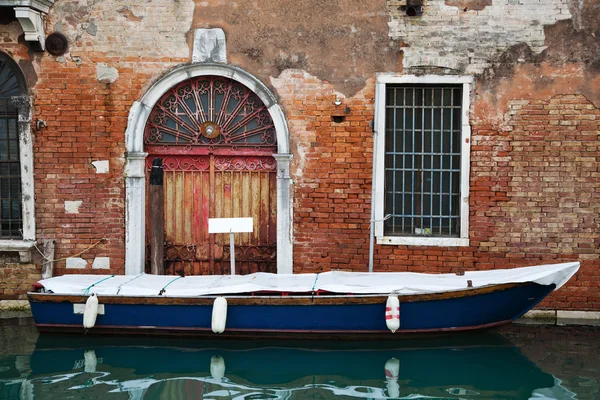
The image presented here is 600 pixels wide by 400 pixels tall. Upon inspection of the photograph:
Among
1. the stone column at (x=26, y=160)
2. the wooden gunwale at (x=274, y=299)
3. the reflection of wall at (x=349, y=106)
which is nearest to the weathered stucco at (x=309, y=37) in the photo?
the reflection of wall at (x=349, y=106)

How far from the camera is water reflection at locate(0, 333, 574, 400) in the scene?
691 centimetres

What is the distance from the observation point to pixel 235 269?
9.65 m

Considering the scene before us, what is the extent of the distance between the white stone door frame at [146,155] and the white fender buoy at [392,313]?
179cm

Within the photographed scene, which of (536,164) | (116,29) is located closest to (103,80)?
(116,29)

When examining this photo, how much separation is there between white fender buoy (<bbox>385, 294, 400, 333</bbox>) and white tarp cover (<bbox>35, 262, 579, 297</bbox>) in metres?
0.12

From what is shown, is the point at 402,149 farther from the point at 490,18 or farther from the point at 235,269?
the point at 235,269

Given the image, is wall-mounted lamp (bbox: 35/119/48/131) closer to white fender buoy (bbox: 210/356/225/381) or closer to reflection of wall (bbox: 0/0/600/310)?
reflection of wall (bbox: 0/0/600/310)

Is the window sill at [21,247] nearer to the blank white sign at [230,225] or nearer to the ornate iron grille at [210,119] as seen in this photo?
the ornate iron grille at [210,119]

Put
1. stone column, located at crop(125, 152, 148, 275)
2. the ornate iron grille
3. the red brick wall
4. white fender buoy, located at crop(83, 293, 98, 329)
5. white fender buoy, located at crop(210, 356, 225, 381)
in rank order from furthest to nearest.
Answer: the ornate iron grille
stone column, located at crop(125, 152, 148, 275)
the red brick wall
white fender buoy, located at crop(83, 293, 98, 329)
white fender buoy, located at crop(210, 356, 225, 381)

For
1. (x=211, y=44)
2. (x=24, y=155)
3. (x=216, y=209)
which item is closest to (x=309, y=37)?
(x=211, y=44)

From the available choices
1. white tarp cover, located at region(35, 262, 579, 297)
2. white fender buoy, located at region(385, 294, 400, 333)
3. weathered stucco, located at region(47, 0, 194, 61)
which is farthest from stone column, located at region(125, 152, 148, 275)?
white fender buoy, located at region(385, 294, 400, 333)

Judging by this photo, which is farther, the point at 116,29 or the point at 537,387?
the point at 116,29

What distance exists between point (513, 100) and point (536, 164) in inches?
32.4

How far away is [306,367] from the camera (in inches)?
298
